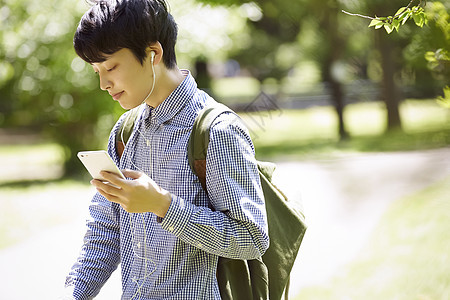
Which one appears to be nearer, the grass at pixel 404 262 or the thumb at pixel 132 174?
the thumb at pixel 132 174

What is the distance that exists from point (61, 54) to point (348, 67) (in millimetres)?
5308

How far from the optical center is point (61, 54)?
25.6 feet

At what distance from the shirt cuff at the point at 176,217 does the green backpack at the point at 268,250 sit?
0.13 m

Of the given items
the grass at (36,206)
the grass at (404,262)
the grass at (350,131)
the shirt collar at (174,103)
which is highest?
the shirt collar at (174,103)

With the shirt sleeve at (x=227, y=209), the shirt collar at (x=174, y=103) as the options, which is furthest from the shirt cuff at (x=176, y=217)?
the shirt collar at (x=174, y=103)

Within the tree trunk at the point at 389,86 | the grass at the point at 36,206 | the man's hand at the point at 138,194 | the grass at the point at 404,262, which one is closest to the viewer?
the man's hand at the point at 138,194

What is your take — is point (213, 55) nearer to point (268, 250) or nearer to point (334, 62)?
point (334, 62)

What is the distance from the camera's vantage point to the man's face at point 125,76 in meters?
1.64

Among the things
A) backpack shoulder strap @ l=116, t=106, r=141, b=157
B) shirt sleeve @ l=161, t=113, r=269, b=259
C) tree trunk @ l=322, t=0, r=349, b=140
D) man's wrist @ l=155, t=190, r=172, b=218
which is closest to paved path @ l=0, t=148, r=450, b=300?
backpack shoulder strap @ l=116, t=106, r=141, b=157

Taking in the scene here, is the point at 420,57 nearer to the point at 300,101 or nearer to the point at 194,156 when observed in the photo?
the point at 194,156

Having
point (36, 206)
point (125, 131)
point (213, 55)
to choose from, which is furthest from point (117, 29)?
point (213, 55)

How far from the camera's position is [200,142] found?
1569 mm

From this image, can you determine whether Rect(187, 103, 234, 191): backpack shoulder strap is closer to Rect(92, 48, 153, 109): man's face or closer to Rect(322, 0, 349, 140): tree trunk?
Rect(92, 48, 153, 109): man's face

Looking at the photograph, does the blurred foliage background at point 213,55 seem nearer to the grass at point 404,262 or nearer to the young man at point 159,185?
the grass at point 404,262
